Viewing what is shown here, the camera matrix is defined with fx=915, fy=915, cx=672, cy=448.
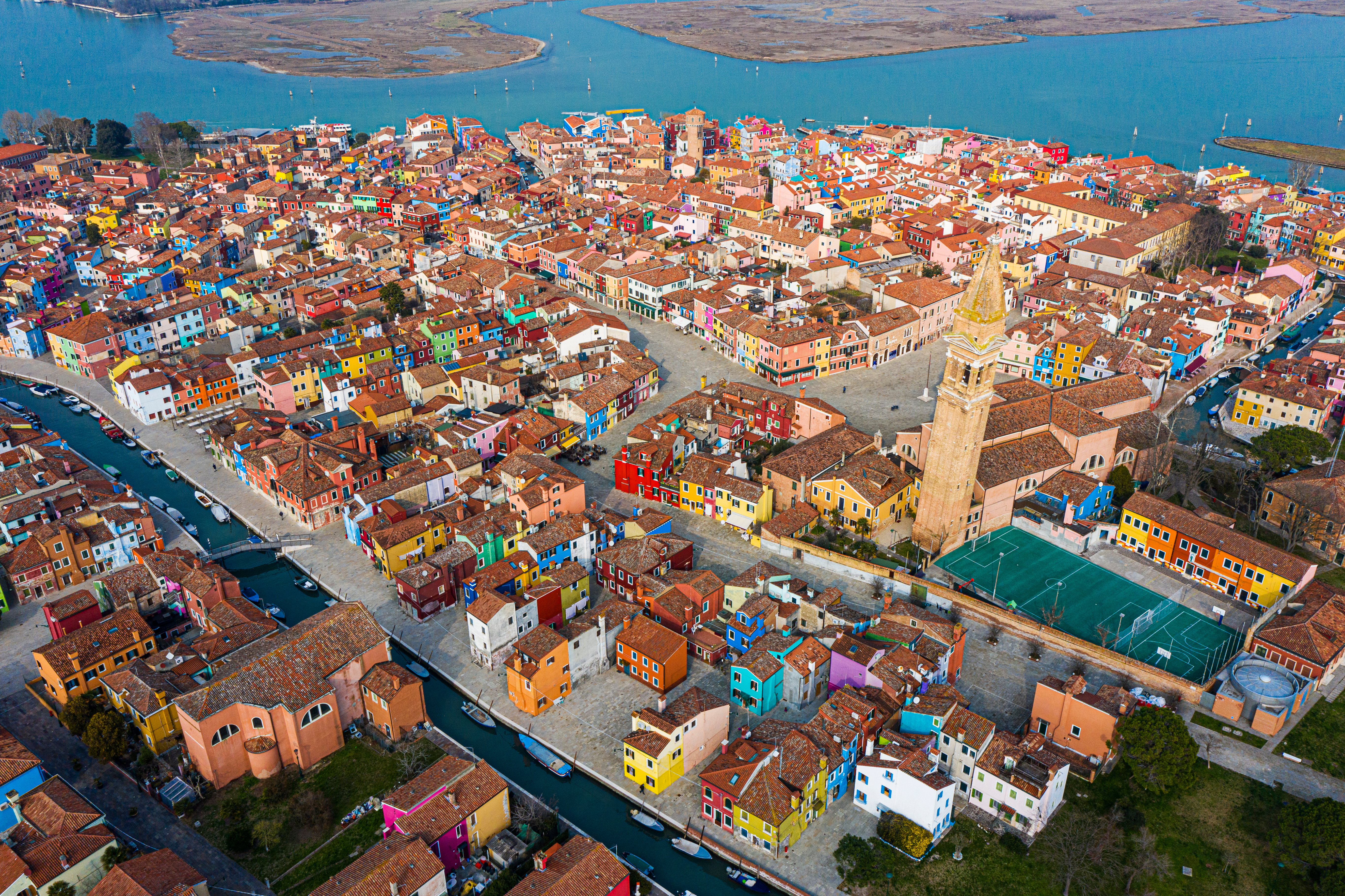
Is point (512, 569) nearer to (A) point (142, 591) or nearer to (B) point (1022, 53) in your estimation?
(A) point (142, 591)

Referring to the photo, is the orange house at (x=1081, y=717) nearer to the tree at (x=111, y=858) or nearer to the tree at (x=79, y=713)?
the tree at (x=111, y=858)

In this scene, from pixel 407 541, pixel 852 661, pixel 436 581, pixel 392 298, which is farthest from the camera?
pixel 392 298

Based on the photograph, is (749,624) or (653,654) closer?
(653,654)

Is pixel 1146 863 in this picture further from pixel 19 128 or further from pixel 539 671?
pixel 19 128

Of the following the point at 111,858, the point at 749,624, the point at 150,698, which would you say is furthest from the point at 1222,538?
the point at 111,858

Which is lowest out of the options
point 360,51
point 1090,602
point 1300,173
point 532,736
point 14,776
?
point 532,736

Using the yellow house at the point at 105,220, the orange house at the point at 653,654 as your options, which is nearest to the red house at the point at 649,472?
the orange house at the point at 653,654

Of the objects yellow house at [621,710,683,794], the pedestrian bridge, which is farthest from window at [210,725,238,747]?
the pedestrian bridge
